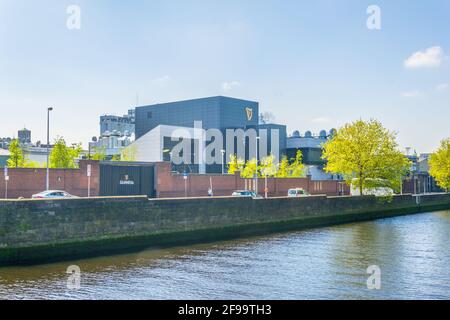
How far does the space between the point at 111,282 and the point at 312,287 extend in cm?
773

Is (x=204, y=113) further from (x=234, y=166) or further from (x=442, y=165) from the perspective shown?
(x=442, y=165)

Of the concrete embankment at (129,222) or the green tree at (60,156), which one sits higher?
the green tree at (60,156)

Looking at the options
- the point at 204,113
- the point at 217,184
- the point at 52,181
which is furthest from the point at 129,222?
the point at 204,113

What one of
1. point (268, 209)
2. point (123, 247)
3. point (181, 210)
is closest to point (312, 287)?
point (123, 247)

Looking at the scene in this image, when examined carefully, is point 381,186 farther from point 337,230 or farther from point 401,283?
point 401,283

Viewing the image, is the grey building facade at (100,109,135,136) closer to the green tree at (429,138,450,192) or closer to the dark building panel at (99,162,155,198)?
the green tree at (429,138,450,192)

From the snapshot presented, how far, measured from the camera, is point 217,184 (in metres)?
61.0

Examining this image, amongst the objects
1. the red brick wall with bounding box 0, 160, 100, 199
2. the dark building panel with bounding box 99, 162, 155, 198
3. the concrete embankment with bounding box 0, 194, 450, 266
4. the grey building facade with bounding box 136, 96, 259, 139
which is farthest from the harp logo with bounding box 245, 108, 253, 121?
the concrete embankment with bounding box 0, 194, 450, 266

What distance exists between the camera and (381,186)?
56531 mm

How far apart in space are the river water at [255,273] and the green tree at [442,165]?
54.8m

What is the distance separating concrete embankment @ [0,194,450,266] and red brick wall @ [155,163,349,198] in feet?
54.4

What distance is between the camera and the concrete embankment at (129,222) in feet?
83.9

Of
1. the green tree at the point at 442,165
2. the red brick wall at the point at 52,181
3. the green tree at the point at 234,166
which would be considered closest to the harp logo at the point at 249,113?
the green tree at the point at 234,166

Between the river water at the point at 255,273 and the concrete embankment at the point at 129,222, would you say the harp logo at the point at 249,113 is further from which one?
the river water at the point at 255,273
